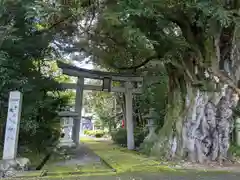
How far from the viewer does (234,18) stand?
15.3 feet

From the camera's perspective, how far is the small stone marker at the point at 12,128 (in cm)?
506

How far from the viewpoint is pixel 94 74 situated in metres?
9.42

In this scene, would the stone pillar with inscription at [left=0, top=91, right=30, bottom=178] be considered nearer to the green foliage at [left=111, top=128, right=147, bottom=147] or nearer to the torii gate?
the torii gate

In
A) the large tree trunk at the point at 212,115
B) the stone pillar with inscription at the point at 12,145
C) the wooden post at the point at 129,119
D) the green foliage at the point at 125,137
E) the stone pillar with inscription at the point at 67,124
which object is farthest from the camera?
the green foliage at the point at 125,137

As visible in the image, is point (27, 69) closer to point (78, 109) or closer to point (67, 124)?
point (67, 124)

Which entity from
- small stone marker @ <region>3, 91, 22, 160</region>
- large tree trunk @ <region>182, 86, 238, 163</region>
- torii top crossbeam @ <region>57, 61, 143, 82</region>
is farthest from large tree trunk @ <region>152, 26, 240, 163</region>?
small stone marker @ <region>3, 91, 22, 160</region>

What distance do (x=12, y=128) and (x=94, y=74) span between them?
458 cm

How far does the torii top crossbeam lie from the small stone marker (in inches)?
138

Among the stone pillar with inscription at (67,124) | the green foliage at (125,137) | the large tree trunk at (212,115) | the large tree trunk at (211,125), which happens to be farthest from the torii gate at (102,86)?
the large tree trunk at (211,125)

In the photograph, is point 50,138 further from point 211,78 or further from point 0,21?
point 211,78

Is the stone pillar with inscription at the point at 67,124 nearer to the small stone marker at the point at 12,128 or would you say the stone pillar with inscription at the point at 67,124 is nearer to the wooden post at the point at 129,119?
the wooden post at the point at 129,119

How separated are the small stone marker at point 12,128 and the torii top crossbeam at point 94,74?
3.50 m

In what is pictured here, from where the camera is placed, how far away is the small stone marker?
199 inches

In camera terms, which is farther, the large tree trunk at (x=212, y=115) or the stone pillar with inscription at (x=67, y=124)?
the stone pillar with inscription at (x=67, y=124)
